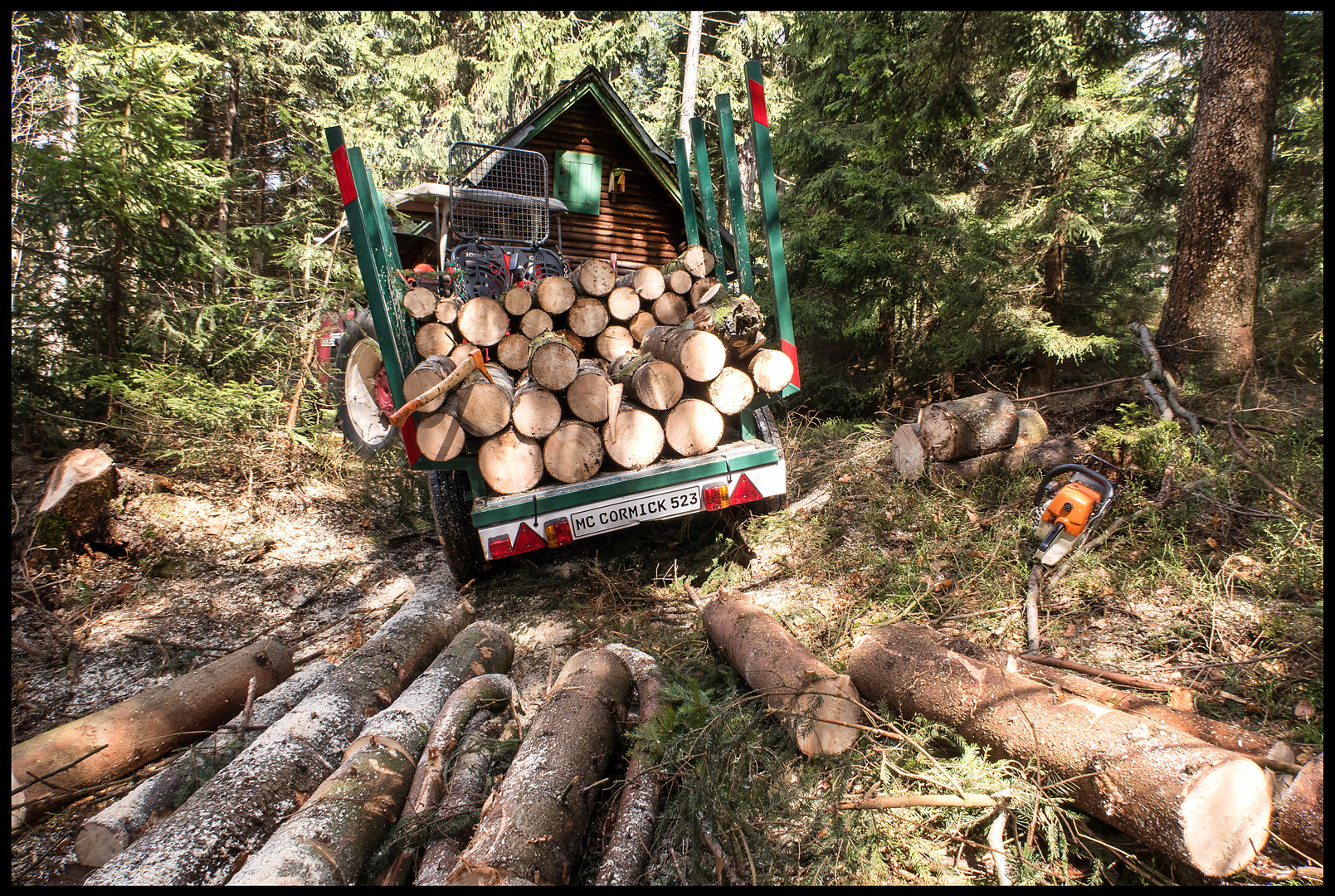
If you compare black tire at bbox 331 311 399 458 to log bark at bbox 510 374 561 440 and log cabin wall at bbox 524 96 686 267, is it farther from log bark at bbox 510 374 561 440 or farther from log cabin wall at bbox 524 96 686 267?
log bark at bbox 510 374 561 440

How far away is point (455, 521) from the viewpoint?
148 inches

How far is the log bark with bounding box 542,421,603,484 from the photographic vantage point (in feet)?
10.6

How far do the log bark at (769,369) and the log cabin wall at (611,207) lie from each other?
5369mm

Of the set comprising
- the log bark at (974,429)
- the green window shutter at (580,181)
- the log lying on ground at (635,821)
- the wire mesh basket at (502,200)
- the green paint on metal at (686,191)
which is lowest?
the log lying on ground at (635,821)

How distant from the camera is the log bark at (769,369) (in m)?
3.52

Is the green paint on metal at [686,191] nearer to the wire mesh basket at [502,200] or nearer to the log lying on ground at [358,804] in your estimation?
the wire mesh basket at [502,200]

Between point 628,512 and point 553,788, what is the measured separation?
61.6 inches

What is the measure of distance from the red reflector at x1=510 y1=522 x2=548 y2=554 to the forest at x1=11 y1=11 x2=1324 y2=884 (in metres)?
0.61

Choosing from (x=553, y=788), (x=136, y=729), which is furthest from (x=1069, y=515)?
(x=136, y=729)

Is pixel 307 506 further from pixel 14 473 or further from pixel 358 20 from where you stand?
pixel 358 20

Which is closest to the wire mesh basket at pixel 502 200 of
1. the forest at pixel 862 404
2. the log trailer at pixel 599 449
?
the log trailer at pixel 599 449

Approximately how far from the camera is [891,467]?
5.07 metres

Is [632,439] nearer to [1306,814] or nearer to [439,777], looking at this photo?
[439,777]

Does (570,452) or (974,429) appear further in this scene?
(974,429)
